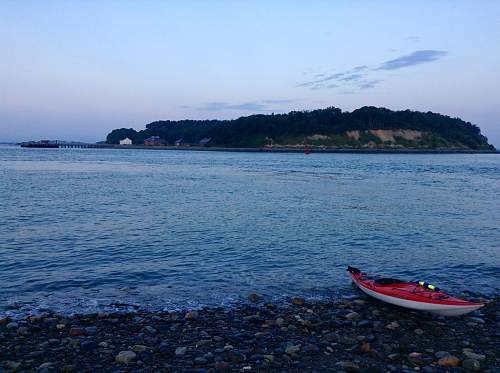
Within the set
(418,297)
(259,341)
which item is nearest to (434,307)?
(418,297)

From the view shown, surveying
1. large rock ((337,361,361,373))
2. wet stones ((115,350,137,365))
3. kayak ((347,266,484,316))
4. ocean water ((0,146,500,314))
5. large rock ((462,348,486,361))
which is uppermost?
kayak ((347,266,484,316))

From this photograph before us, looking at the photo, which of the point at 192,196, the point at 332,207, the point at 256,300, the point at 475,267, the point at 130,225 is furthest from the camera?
the point at 192,196

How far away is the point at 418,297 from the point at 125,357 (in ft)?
31.4

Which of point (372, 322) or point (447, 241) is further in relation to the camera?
point (447, 241)

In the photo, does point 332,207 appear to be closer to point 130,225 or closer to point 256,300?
point 130,225

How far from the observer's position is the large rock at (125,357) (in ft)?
34.7

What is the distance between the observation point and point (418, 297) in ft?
46.5

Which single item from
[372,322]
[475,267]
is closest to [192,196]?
[475,267]

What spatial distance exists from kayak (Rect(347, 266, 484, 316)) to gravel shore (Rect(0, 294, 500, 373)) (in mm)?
381

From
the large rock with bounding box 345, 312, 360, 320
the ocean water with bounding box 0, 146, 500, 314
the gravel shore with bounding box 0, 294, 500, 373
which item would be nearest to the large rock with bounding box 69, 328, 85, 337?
the gravel shore with bounding box 0, 294, 500, 373

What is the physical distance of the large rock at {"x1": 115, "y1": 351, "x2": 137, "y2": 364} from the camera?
34.7 feet

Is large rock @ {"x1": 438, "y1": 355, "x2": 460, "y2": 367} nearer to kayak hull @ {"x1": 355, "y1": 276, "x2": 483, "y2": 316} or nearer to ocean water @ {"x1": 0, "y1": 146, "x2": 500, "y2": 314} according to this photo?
kayak hull @ {"x1": 355, "y1": 276, "x2": 483, "y2": 316}

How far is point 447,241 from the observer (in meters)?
26.4

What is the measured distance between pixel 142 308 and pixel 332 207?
93.5 ft
